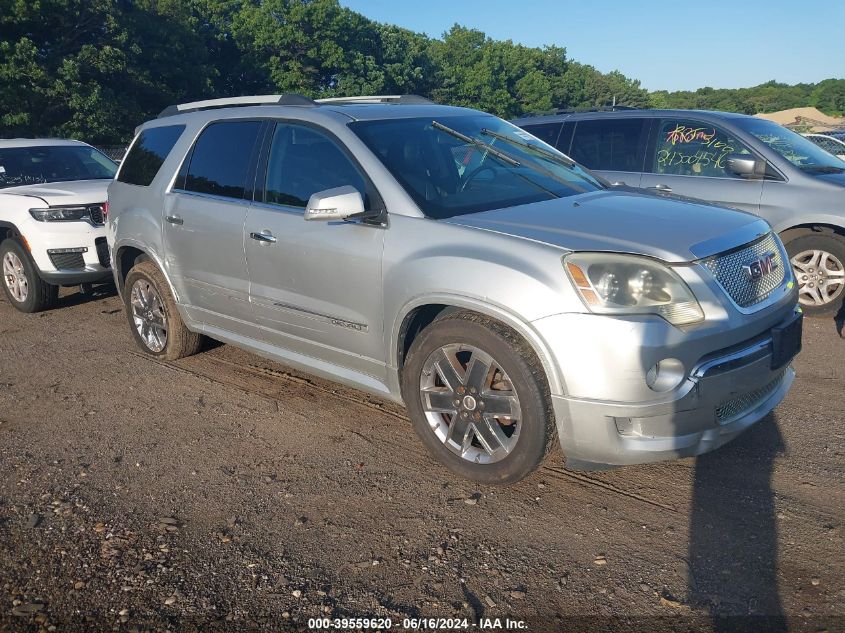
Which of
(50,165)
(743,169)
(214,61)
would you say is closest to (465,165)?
(743,169)

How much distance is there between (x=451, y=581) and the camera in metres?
2.89

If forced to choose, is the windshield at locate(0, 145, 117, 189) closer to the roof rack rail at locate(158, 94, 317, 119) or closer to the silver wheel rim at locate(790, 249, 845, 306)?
the roof rack rail at locate(158, 94, 317, 119)

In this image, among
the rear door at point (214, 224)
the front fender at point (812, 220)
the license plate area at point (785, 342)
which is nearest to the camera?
the license plate area at point (785, 342)

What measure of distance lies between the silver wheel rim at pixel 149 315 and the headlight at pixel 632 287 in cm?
355

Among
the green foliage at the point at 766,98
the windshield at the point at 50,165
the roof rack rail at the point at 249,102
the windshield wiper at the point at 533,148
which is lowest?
the green foliage at the point at 766,98

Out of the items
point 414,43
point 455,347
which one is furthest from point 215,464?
point 414,43

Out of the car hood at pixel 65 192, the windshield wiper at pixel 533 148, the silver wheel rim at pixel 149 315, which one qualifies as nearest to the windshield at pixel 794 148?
the windshield wiper at pixel 533 148

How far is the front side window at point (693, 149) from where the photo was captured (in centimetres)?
688


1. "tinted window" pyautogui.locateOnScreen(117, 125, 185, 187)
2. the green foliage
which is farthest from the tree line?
"tinted window" pyautogui.locateOnScreen(117, 125, 185, 187)

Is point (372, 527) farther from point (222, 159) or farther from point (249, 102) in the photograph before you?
point (249, 102)

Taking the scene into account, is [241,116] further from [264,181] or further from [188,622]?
[188,622]

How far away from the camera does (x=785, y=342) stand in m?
3.49

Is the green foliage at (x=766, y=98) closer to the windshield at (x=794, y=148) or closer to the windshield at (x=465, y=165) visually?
the windshield at (x=794, y=148)

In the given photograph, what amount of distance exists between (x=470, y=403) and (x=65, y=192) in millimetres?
5419
